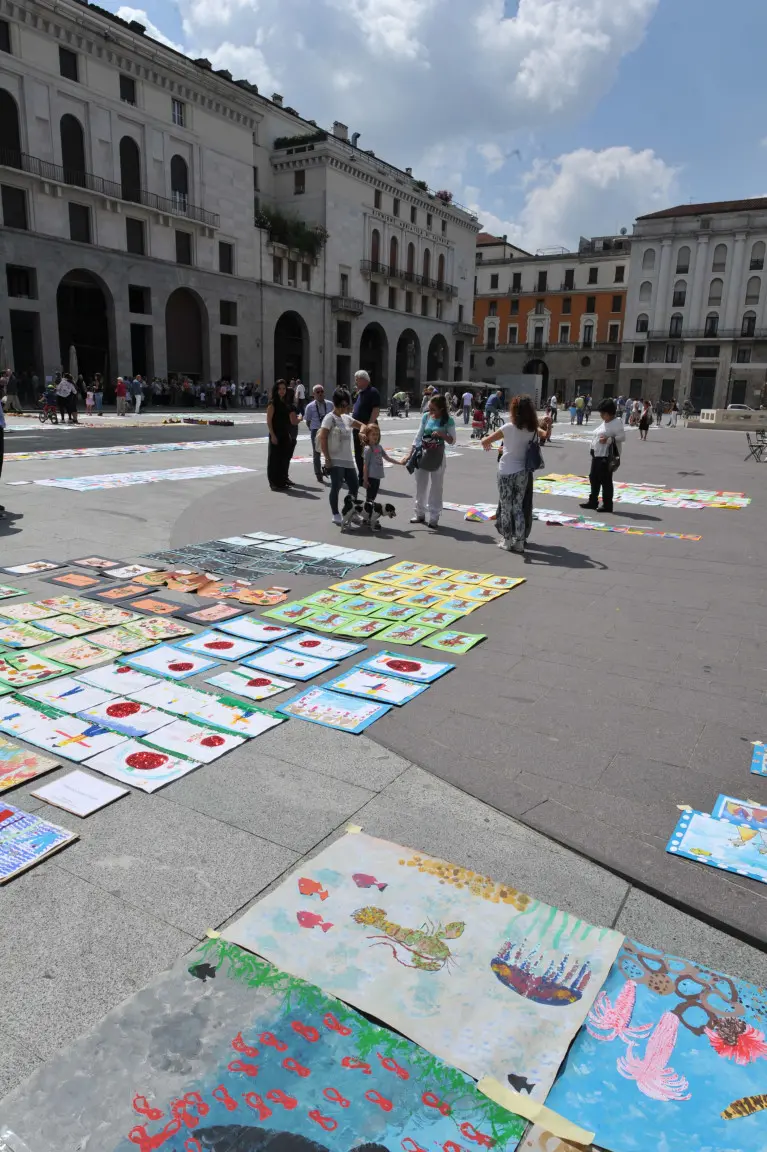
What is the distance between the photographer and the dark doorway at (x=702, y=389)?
68.2 meters

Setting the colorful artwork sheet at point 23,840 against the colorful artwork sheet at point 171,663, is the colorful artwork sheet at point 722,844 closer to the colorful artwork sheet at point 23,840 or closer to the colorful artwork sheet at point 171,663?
the colorful artwork sheet at point 23,840

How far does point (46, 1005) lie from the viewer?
7.49 feet

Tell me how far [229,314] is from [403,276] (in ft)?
64.1

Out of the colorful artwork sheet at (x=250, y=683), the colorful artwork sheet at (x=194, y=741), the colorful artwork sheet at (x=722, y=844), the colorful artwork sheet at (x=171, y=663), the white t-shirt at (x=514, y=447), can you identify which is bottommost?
the colorful artwork sheet at (x=722, y=844)

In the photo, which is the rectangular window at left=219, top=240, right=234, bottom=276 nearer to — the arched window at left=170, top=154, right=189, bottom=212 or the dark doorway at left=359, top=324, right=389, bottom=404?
the arched window at left=170, top=154, right=189, bottom=212

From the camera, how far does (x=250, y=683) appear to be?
471cm

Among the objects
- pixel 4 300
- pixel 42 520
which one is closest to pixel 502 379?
pixel 4 300

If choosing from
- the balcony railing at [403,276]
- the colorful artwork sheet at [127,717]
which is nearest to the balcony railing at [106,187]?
the balcony railing at [403,276]

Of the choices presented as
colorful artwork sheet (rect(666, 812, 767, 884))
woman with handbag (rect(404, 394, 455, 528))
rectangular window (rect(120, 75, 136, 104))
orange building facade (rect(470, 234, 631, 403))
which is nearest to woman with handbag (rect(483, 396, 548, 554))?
woman with handbag (rect(404, 394, 455, 528))

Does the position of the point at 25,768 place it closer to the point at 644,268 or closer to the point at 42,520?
the point at 42,520

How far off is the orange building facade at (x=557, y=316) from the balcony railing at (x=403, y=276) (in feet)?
35.1

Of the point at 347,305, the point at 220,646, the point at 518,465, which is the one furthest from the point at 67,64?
the point at 220,646

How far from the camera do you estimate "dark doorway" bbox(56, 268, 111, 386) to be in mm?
37906

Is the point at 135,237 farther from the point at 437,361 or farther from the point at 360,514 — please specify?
the point at 360,514
